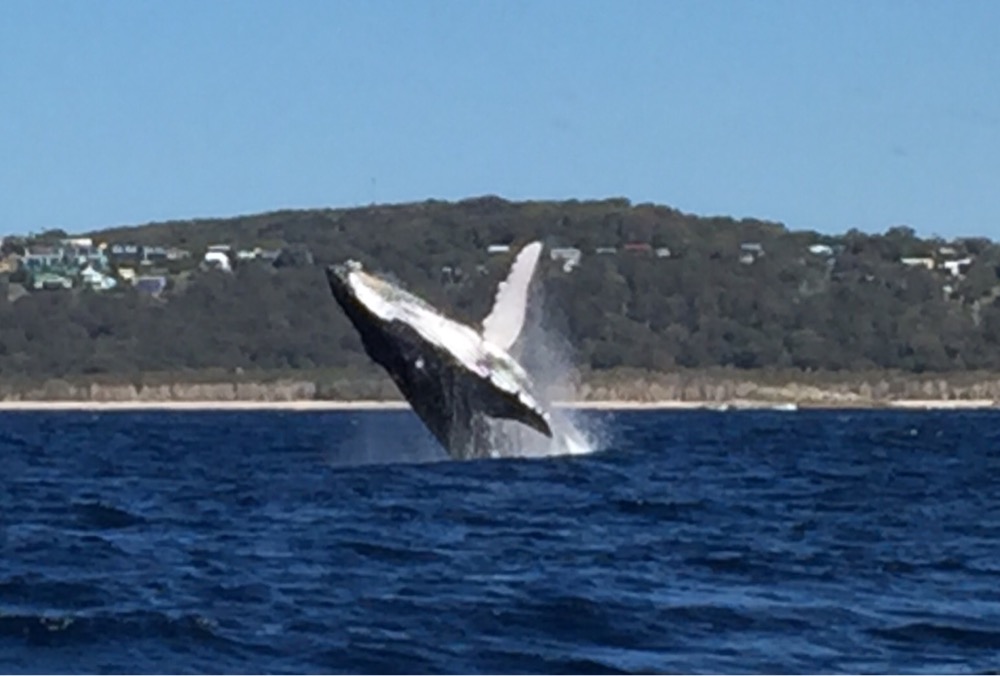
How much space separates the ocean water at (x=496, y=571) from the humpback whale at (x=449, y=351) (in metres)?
0.99

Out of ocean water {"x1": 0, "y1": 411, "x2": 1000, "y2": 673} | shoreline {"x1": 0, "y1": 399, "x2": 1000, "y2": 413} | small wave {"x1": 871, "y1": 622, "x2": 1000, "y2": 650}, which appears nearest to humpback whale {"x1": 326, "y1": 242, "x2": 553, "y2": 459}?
ocean water {"x1": 0, "y1": 411, "x2": 1000, "y2": 673}

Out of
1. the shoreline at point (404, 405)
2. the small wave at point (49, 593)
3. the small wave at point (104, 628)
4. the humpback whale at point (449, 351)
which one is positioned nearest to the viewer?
the small wave at point (104, 628)

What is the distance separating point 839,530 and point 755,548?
3348 millimetres

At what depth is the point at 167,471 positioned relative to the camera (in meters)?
46.4

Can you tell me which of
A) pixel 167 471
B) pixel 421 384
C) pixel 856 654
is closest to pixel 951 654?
pixel 856 654

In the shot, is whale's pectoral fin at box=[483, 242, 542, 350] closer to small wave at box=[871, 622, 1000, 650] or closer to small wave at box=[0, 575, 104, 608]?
small wave at box=[0, 575, 104, 608]

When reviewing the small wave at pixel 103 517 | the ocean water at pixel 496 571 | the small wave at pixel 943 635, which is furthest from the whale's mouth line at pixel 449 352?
the small wave at pixel 943 635

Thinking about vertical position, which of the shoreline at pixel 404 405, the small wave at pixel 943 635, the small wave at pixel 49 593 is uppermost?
the shoreline at pixel 404 405

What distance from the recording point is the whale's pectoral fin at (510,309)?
35969 mm

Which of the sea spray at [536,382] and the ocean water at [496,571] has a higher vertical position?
the sea spray at [536,382]

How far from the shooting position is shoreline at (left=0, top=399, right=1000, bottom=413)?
166 meters

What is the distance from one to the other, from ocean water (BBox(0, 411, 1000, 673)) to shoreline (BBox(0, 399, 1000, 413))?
122 m

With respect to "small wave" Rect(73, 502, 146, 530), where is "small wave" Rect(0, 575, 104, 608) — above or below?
below

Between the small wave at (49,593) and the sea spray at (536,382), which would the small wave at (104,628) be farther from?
the sea spray at (536,382)
